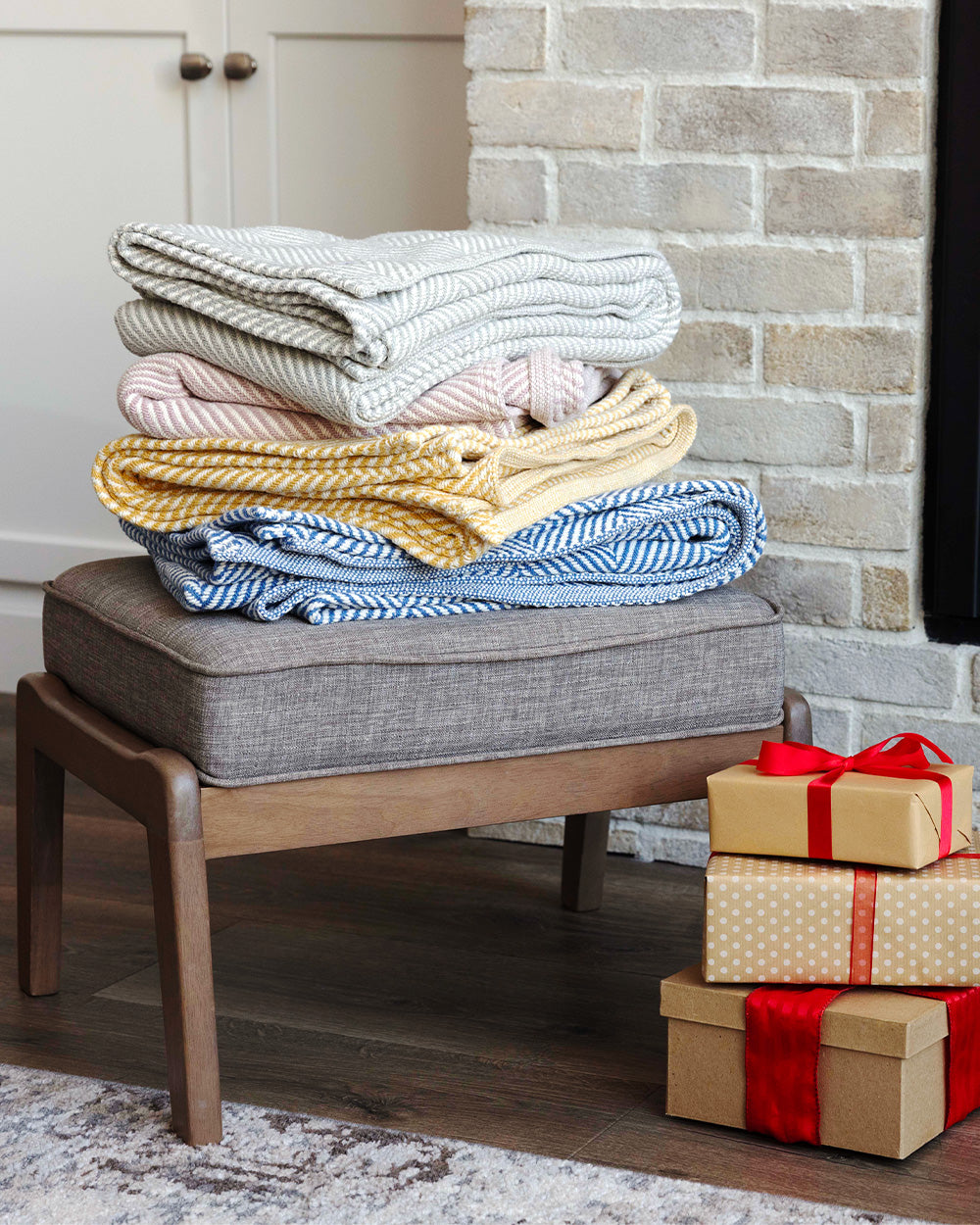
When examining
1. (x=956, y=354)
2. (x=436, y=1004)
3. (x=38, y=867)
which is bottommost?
(x=436, y=1004)

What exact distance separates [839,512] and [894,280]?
27 cm

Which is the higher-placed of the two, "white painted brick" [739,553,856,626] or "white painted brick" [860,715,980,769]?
"white painted brick" [739,553,856,626]

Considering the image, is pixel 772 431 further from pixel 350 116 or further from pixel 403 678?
pixel 350 116

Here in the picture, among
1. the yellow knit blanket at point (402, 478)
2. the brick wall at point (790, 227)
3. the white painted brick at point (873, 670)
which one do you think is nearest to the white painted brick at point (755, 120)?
the brick wall at point (790, 227)

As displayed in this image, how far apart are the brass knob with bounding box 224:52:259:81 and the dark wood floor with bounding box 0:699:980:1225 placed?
1188 mm

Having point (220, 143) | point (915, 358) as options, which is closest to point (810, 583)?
point (915, 358)

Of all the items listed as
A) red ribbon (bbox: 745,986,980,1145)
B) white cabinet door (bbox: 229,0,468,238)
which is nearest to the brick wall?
white cabinet door (bbox: 229,0,468,238)

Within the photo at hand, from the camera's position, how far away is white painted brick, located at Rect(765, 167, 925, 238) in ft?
5.40

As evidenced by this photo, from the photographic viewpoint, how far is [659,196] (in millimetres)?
1761

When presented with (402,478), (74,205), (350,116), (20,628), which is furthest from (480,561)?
(20,628)

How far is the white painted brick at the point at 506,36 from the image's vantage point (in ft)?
5.82

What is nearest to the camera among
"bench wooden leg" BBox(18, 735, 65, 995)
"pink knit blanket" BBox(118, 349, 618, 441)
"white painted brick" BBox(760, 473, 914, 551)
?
"pink knit blanket" BBox(118, 349, 618, 441)

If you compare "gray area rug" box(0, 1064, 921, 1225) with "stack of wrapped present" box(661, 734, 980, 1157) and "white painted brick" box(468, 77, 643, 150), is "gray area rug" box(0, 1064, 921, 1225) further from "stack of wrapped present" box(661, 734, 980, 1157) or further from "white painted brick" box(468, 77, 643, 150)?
"white painted brick" box(468, 77, 643, 150)

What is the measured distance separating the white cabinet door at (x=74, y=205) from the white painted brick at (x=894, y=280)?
1.18 meters
